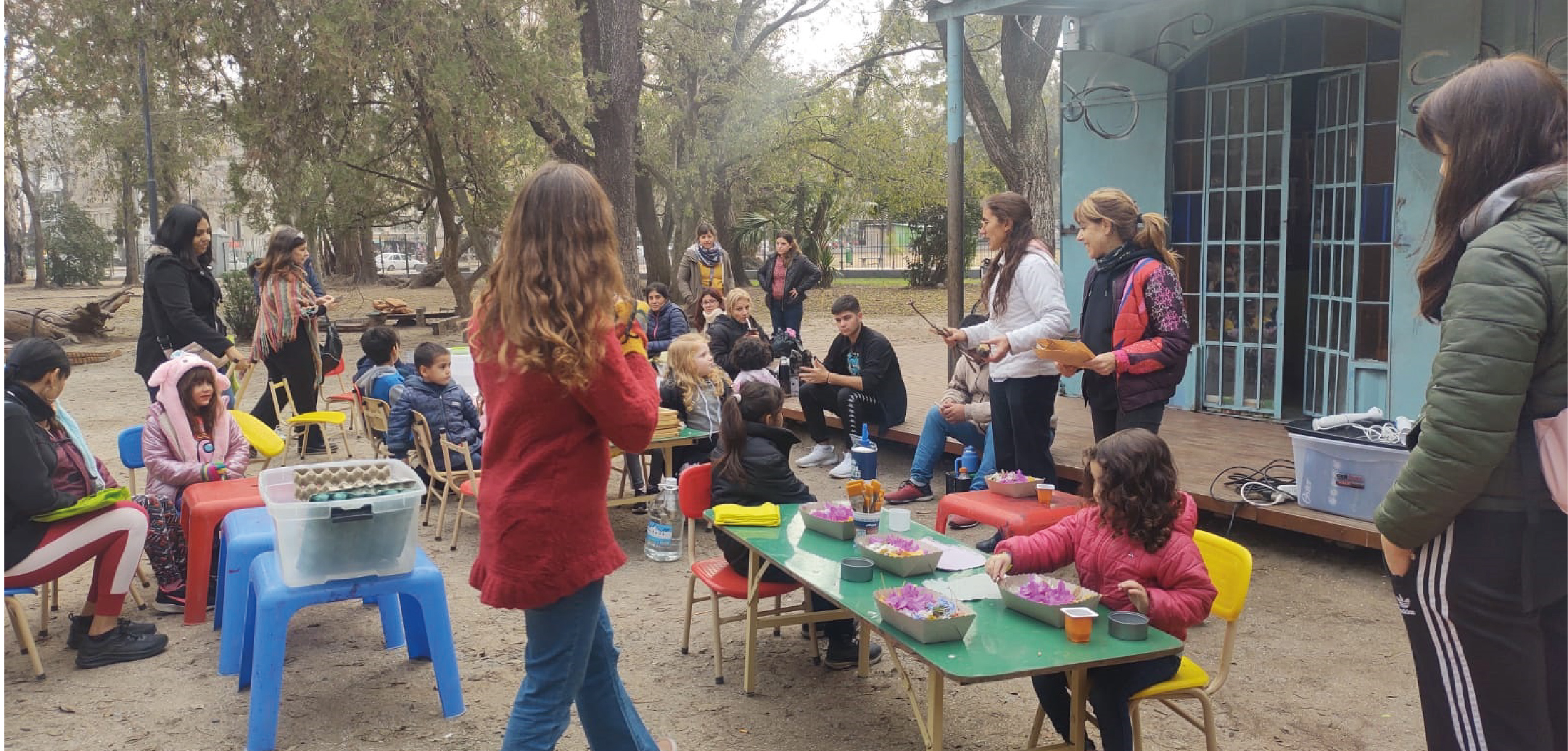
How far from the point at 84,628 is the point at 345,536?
1597 millimetres

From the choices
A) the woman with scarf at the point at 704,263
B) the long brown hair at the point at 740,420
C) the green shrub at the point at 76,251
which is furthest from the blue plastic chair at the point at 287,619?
the green shrub at the point at 76,251

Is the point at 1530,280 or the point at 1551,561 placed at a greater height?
the point at 1530,280

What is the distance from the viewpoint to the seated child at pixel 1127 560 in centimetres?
289

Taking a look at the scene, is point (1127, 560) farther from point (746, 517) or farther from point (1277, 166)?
point (1277, 166)

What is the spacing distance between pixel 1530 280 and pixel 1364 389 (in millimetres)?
5336

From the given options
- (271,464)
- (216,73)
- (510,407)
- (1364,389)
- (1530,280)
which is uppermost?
(216,73)

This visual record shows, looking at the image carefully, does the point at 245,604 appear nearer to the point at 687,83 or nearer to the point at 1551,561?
the point at 1551,561

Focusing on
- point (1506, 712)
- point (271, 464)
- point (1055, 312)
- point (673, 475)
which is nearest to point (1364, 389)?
point (1055, 312)

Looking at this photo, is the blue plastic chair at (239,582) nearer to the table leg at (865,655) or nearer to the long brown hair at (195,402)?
the long brown hair at (195,402)

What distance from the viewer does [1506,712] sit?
2150mm

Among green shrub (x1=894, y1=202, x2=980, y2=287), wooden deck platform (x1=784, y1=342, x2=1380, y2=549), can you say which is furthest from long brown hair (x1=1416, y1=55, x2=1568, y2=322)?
green shrub (x1=894, y1=202, x2=980, y2=287)

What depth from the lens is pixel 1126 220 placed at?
4.71 meters

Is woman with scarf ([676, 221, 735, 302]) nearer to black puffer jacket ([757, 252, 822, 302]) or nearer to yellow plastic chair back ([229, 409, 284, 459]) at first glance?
black puffer jacket ([757, 252, 822, 302])

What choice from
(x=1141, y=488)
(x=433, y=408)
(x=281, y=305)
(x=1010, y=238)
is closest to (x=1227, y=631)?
(x=1141, y=488)
